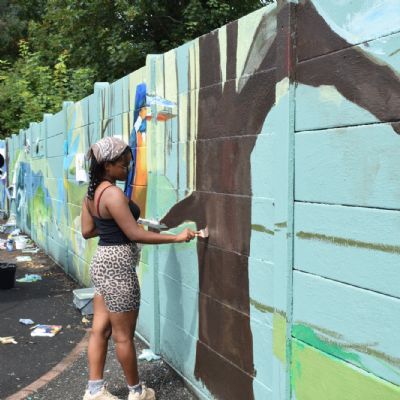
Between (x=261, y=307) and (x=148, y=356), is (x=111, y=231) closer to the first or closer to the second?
(x=261, y=307)

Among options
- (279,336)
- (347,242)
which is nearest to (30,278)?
(279,336)

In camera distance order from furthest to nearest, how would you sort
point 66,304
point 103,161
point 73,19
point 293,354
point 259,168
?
1. point 73,19
2. point 66,304
3. point 103,161
4. point 259,168
5. point 293,354

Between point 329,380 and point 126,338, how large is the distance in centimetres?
160

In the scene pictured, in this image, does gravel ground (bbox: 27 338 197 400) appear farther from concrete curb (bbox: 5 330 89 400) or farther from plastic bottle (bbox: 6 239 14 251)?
plastic bottle (bbox: 6 239 14 251)

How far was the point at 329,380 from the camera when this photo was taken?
2342mm

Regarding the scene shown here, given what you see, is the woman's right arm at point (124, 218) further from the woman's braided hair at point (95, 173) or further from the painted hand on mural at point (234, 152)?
the painted hand on mural at point (234, 152)

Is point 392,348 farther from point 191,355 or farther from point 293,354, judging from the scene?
point 191,355

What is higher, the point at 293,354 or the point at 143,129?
the point at 143,129

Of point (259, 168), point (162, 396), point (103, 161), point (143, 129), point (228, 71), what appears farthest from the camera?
point (143, 129)

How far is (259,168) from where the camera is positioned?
289 centimetres

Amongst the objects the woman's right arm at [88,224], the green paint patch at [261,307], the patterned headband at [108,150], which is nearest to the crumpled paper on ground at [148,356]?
the woman's right arm at [88,224]

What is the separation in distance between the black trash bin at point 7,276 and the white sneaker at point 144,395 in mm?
4263

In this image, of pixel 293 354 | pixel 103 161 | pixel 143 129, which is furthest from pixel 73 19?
pixel 293 354

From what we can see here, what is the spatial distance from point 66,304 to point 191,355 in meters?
3.21
